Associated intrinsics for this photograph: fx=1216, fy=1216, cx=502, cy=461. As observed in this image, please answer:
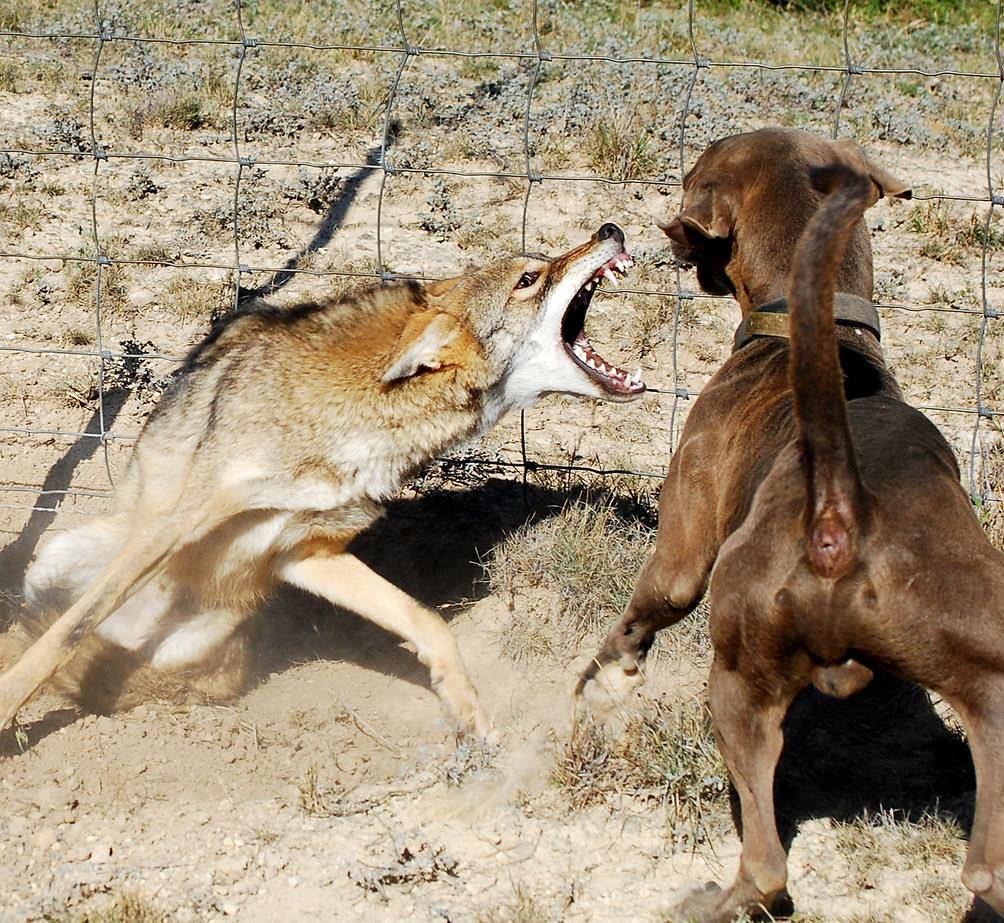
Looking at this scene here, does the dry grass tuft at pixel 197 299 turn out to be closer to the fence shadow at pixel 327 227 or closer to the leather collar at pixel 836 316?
the fence shadow at pixel 327 227

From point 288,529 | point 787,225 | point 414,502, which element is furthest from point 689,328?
point 288,529

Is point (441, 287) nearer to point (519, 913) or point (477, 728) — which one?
point (477, 728)

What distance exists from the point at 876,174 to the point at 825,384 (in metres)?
2.05

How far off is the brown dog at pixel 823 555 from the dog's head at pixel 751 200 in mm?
619

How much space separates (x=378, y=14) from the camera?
10.8 metres

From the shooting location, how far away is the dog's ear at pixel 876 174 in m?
4.58

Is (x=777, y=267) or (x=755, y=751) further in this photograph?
(x=777, y=267)

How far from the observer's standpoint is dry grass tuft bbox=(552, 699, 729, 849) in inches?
158

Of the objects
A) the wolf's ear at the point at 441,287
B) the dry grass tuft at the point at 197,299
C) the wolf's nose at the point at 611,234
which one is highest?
the wolf's nose at the point at 611,234

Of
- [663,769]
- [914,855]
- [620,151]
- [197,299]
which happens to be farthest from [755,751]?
[620,151]

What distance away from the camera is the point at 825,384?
2.89 meters

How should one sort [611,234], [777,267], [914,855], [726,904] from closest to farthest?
[726,904], [914,855], [777,267], [611,234]

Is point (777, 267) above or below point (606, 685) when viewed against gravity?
above

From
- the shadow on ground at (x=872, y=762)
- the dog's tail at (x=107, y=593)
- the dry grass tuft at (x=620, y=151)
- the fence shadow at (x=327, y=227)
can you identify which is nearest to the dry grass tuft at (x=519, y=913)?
the shadow on ground at (x=872, y=762)
